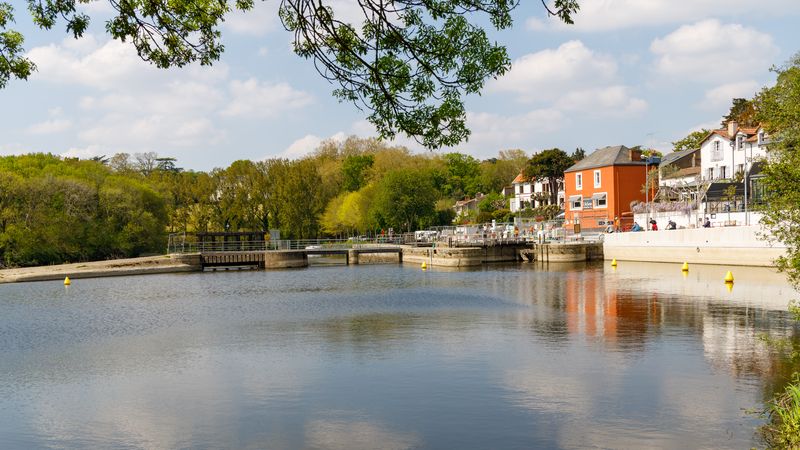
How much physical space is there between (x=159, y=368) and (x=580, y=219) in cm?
6416

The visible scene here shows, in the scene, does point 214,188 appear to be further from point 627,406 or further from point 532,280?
point 627,406

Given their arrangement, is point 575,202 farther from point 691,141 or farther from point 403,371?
point 403,371

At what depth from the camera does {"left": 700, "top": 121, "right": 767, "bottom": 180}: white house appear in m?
65.9

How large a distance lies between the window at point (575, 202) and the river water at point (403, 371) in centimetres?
4203

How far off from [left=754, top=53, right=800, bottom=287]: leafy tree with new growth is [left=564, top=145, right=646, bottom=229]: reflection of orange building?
5941 centimetres

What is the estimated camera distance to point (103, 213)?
236 feet

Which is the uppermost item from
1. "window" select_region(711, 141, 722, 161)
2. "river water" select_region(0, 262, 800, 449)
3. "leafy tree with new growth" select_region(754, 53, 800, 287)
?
"window" select_region(711, 141, 722, 161)

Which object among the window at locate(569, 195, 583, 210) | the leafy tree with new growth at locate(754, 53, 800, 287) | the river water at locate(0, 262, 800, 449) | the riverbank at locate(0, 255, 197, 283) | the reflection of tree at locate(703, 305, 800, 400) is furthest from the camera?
the window at locate(569, 195, 583, 210)

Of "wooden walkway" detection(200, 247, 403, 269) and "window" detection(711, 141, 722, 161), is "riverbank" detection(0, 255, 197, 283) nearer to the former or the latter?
"wooden walkway" detection(200, 247, 403, 269)

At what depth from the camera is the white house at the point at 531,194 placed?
102794 millimetres

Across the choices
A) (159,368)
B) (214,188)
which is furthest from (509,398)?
(214,188)

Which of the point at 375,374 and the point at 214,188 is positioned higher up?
the point at 214,188

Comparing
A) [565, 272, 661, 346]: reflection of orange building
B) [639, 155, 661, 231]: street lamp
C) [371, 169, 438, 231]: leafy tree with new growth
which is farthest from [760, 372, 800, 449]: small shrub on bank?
[371, 169, 438, 231]: leafy tree with new growth

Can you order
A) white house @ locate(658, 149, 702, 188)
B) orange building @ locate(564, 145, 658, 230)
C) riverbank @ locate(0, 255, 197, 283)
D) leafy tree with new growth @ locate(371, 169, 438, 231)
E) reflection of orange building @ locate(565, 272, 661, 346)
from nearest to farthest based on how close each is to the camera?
1. reflection of orange building @ locate(565, 272, 661, 346)
2. riverbank @ locate(0, 255, 197, 283)
3. white house @ locate(658, 149, 702, 188)
4. orange building @ locate(564, 145, 658, 230)
5. leafy tree with new growth @ locate(371, 169, 438, 231)
